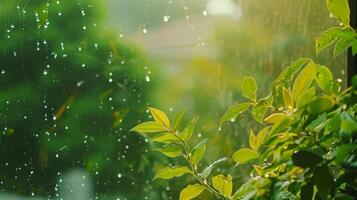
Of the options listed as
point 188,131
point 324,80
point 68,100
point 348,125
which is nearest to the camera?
point 348,125

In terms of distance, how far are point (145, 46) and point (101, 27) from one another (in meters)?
0.10

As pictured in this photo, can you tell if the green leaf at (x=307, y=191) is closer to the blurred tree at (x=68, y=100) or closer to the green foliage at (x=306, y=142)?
the green foliage at (x=306, y=142)

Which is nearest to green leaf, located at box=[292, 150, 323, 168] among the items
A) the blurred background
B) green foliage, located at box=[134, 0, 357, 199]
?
green foliage, located at box=[134, 0, 357, 199]

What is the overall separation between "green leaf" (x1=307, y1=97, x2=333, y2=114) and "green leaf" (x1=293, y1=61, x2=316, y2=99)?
0.14 metres

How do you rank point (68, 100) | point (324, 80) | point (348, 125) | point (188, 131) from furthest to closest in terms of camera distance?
point (68, 100) → point (188, 131) → point (324, 80) → point (348, 125)

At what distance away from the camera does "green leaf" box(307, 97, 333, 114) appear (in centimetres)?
44

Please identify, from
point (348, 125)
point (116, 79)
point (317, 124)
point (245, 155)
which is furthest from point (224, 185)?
point (116, 79)

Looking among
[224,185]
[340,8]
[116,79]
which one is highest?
[340,8]

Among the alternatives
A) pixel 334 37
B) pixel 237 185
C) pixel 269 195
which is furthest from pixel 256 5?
pixel 269 195

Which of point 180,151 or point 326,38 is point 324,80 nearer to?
point 326,38

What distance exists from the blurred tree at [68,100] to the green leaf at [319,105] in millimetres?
595

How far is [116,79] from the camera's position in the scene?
1000mm

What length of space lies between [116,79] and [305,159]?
1.99 feet

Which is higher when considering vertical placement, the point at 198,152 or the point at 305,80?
the point at 305,80
